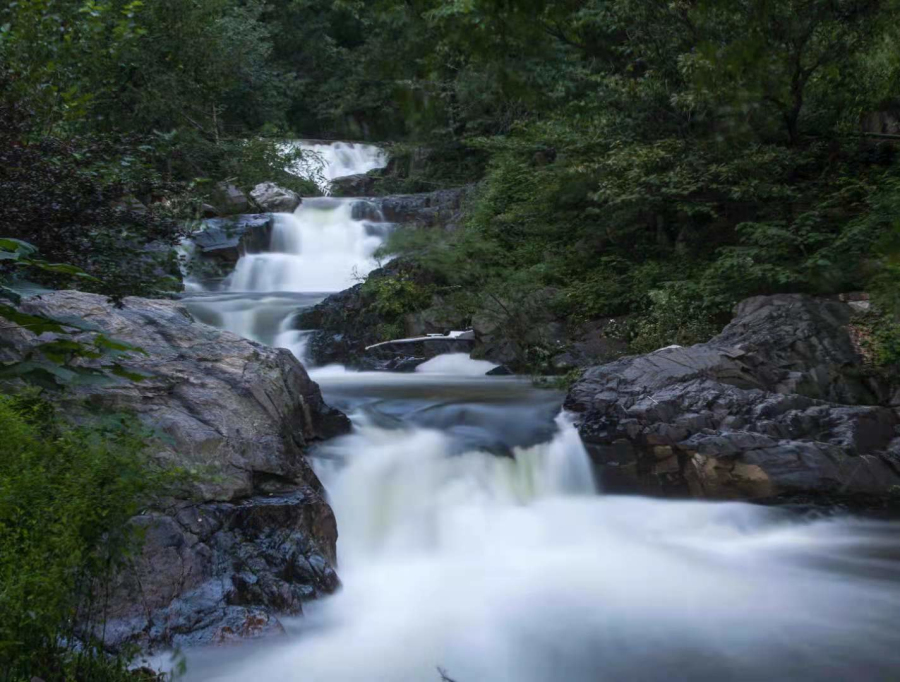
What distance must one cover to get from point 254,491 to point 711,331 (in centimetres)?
696

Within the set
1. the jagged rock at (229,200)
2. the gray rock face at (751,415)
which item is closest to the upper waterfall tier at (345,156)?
the jagged rock at (229,200)

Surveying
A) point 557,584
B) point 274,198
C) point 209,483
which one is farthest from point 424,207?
point 209,483

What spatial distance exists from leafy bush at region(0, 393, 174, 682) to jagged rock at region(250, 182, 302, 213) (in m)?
15.5

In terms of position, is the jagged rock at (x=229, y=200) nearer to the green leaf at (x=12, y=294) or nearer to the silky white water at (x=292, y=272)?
the silky white water at (x=292, y=272)

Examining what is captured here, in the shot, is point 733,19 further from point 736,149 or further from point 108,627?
Result: point 108,627

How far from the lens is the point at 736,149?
11.0 m

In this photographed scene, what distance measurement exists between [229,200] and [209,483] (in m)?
13.5

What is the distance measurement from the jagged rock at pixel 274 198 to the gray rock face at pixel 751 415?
11683 millimetres

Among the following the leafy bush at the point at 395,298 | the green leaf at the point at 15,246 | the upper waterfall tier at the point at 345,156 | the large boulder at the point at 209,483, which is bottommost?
the large boulder at the point at 209,483

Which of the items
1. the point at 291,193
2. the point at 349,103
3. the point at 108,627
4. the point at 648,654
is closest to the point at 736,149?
the point at 648,654

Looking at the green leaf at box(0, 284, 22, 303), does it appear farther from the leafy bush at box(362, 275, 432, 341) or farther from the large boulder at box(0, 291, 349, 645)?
the leafy bush at box(362, 275, 432, 341)

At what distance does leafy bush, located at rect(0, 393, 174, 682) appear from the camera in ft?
9.36

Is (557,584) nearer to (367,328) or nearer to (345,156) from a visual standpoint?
(367,328)

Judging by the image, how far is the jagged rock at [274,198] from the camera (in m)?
18.6
